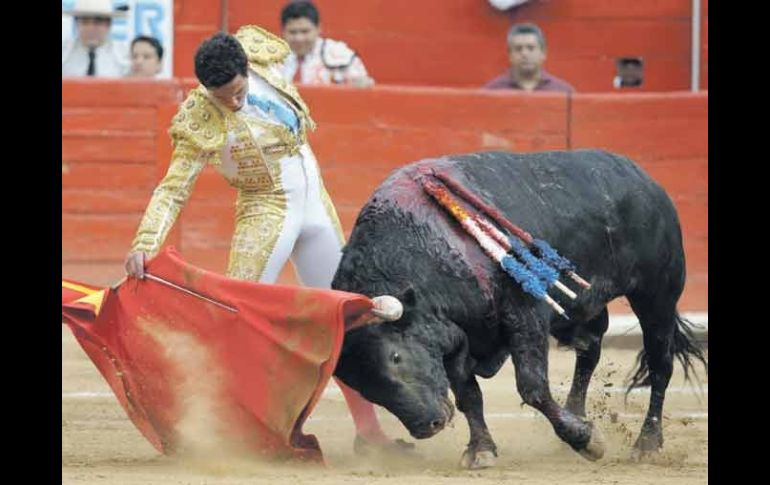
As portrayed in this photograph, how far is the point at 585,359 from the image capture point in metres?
7.13

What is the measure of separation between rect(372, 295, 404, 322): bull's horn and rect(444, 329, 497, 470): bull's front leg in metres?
0.27

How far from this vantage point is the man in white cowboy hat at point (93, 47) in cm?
1017

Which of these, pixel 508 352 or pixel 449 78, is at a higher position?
pixel 449 78

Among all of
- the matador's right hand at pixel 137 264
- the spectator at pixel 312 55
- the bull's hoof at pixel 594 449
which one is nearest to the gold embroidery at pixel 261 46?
the matador's right hand at pixel 137 264

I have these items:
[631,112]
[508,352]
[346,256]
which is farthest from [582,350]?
[631,112]

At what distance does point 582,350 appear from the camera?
709cm

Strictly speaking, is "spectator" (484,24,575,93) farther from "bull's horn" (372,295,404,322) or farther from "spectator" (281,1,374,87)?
"bull's horn" (372,295,404,322)

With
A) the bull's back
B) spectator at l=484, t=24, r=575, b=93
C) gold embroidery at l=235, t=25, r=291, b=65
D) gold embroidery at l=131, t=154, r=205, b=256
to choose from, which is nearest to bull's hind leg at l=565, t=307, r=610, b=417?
the bull's back

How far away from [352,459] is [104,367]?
0.88 m

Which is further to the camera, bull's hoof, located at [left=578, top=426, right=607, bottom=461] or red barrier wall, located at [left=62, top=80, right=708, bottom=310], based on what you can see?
red barrier wall, located at [left=62, top=80, right=708, bottom=310]

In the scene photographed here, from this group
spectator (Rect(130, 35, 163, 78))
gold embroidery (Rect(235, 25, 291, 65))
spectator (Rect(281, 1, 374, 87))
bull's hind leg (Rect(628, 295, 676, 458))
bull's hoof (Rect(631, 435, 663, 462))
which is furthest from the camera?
spectator (Rect(130, 35, 163, 78))

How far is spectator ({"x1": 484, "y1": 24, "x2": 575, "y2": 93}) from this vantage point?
9.77m

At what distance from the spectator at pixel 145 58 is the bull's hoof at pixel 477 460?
163 inches
